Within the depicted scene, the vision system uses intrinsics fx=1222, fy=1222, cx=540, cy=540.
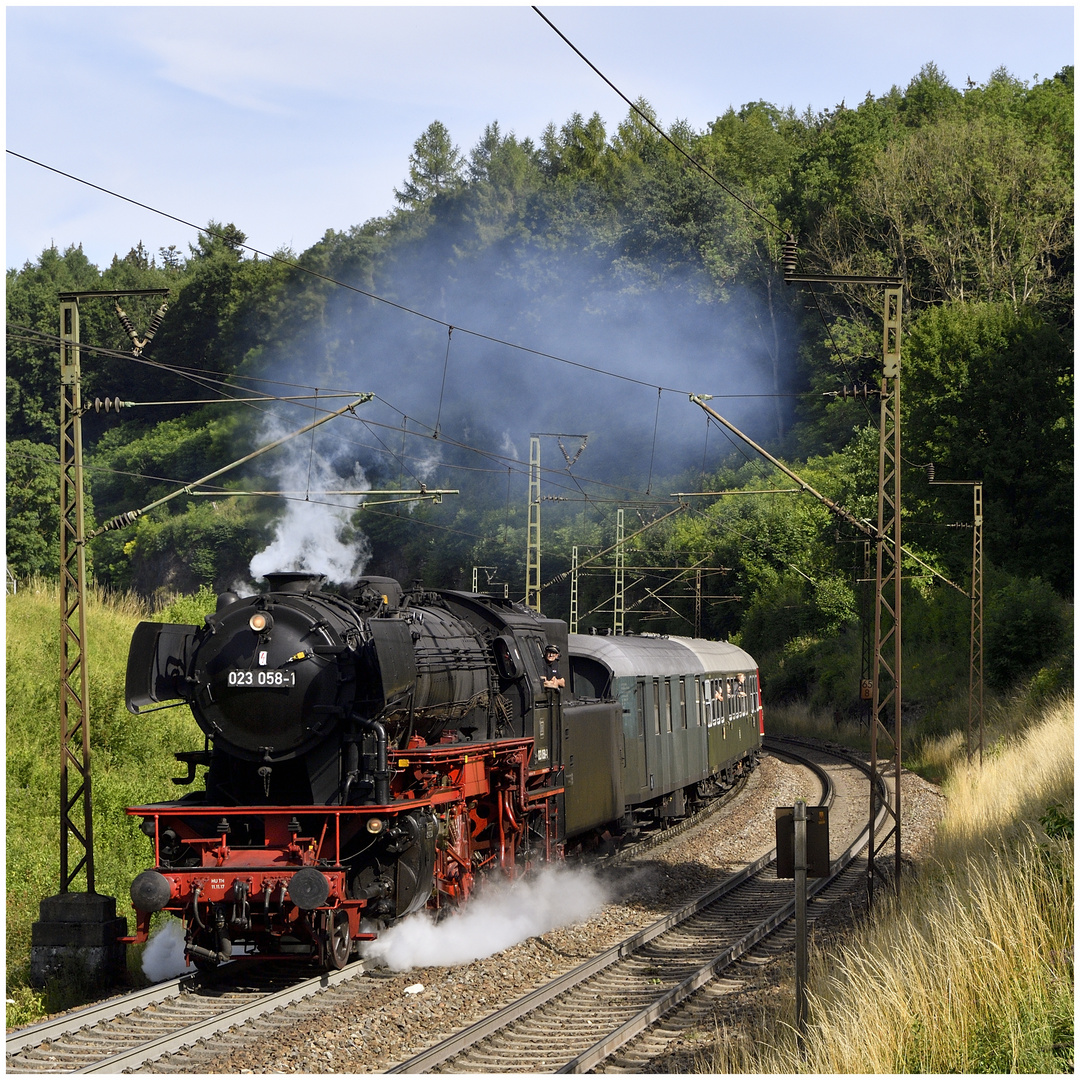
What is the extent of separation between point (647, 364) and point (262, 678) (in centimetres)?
5289

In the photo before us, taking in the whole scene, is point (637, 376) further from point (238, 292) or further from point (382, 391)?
point (238, 292)

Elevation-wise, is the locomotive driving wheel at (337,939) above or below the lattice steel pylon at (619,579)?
below

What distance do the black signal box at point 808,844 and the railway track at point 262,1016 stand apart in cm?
171

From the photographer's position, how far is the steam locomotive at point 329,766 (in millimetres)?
9984

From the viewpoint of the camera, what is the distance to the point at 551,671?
14547 millimetres

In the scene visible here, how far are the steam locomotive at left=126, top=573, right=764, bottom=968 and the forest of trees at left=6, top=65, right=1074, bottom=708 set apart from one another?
987 inches

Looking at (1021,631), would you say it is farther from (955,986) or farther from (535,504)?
(955,986)

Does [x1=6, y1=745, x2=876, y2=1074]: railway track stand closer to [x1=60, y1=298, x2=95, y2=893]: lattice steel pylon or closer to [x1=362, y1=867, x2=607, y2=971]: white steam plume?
[x1=362, y1=867, x2=607, y2=971]: white steam plume

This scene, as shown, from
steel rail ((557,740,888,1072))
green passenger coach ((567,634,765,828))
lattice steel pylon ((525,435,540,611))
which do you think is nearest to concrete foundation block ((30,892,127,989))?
steel rail ((557,740,888,1072))

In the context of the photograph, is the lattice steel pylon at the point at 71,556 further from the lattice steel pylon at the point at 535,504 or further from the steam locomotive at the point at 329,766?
the lattice steel pylon at the point at 535,504

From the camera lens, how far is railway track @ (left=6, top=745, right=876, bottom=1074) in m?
8.03

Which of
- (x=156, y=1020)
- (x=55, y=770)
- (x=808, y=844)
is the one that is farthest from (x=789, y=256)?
(x=55, y=770)

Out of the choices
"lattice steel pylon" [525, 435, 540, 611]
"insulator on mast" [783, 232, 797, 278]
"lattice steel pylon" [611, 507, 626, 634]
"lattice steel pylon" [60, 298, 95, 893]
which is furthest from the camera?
"lattice steel pylon" [611, 507, 626, 634]

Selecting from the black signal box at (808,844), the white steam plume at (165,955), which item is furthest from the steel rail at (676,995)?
the white steam plume at (165,955)
